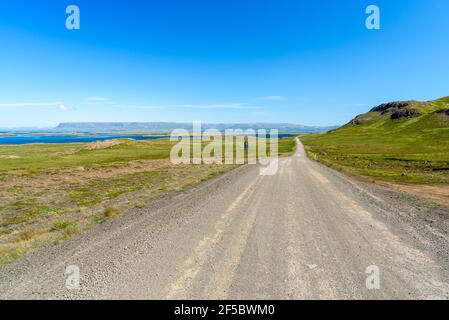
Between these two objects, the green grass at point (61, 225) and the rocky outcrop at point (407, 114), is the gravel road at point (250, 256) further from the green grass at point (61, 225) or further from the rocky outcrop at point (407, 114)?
A: the rocky outcrop at point (407, 114)

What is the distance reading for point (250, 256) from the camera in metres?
7.96

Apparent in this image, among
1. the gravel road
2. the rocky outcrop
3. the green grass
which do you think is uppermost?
the rocky outcrop

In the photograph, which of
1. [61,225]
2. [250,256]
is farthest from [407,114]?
[61,225]

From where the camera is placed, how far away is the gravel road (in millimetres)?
6105

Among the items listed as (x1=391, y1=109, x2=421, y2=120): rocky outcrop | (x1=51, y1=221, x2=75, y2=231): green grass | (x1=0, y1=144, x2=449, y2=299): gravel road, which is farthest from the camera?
(x1=391, y1=109, x2=421, y2=120): rocky outcrop

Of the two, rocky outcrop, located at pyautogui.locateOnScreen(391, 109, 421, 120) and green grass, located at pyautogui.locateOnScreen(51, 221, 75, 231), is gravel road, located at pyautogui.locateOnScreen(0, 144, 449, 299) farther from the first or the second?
rocky outcrop, located at pyautogui.locateOnScreen(391, 109, 421, 120)

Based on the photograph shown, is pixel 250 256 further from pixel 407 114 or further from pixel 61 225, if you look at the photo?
pixel 407 114


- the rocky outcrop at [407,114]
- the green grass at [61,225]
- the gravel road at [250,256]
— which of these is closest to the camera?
the gravel road at [250,256]

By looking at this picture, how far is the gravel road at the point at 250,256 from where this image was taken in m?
6.11

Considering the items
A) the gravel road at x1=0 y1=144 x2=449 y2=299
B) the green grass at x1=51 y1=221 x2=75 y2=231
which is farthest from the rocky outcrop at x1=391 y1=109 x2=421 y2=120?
the green grass at x1=51 y1=221 x2=75 y2=231

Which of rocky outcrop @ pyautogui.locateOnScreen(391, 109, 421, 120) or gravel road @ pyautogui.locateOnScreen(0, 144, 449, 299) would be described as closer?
gravel road @ pyautogui.locateOnScreen(0, 144, 449, 299)

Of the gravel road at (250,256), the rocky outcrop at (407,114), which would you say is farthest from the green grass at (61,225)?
the rocky outcrop at (407,114)
